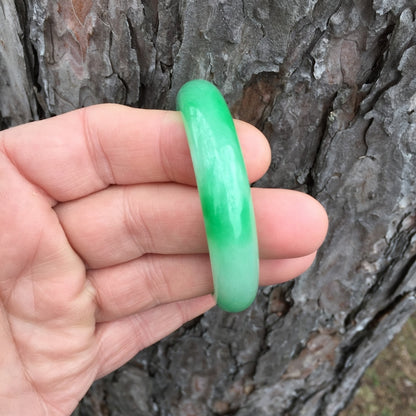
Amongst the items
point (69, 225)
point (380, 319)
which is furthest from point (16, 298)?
point (380, 319)

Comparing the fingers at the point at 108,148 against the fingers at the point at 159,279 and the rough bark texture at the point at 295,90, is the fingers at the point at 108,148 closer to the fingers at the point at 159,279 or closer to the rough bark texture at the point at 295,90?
the rough bark texture at the point at 295,90

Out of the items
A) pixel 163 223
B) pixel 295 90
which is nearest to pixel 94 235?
pixel 163 223

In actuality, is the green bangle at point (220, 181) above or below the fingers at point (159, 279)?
Answer: above

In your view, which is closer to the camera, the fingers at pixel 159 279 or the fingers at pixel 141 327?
the fingers at pixel 159 279

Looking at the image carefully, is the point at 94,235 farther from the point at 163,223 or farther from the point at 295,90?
the point at 295,90

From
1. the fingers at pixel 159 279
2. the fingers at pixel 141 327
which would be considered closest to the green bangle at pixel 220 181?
the fingers at pixel 159 279

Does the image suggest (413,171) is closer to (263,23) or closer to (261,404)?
(263,23)

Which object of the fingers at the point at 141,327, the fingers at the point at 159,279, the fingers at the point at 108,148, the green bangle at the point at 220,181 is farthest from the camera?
the fingers at the point at 141,327

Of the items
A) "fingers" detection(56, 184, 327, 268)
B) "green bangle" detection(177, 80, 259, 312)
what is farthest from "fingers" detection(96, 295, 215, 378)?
"green bangle" detection(177, 80, 259, 312)
